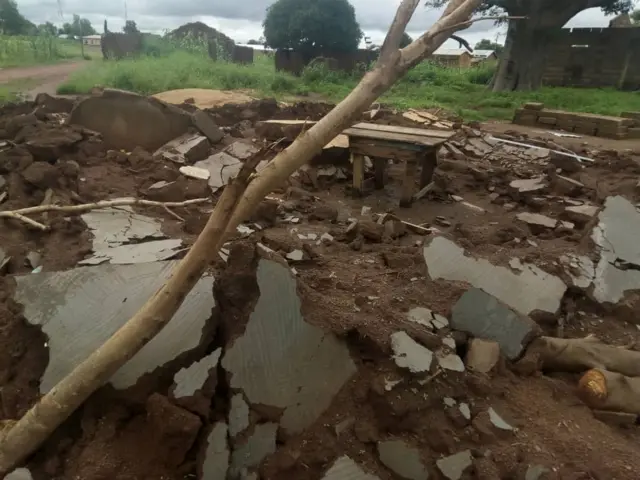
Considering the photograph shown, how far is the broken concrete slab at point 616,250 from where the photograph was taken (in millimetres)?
3721

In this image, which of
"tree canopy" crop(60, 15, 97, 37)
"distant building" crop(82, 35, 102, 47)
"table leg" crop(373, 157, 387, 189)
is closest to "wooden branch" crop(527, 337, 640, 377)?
"table leg" crop(373, 157, 387, 189)

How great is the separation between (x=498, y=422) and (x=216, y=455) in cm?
131

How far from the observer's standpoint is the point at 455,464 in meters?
2.17

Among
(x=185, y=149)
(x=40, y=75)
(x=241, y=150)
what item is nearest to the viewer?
(x=185, y=149)

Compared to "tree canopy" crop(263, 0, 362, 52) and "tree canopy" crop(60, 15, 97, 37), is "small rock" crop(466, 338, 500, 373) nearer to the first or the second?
"tree canopy" crop(60, 15, 97, 37)

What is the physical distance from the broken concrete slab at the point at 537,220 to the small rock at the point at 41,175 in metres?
4.56

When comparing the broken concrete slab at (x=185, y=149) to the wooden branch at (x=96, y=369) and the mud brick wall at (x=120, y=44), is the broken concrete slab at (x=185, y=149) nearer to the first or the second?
the wooden branch at (x=96, y=369)

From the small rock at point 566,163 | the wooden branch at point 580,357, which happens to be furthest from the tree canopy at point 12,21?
the wooden branch at point 580,357

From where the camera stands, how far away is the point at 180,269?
6.84 ft

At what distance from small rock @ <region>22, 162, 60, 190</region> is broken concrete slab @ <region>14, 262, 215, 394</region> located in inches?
90.3

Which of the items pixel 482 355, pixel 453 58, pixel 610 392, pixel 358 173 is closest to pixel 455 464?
pixel 482 355

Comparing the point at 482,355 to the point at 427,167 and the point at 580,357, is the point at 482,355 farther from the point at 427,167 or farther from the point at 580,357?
the point at 427,167

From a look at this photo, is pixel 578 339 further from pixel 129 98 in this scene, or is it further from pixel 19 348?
pixel 129 98

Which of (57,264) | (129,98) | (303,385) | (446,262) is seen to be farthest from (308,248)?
(129,98)
